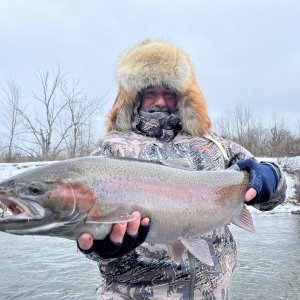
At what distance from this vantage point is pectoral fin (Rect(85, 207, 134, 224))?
2.13m

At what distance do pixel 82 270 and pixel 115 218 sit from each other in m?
6.99

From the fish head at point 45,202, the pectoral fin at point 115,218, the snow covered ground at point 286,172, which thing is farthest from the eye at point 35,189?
the snow covered ground at point 286,172

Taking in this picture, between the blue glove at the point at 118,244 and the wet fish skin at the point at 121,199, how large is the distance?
0.22 ft

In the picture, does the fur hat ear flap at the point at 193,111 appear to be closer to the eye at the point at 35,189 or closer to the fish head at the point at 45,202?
the fish head at the point at 45,202

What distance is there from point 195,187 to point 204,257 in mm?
392

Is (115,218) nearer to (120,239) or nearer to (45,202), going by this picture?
(120,239)

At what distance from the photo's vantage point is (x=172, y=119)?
10.6 feet

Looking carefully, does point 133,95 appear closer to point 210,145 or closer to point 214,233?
point 210,145

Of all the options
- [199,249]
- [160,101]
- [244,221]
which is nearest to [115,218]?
[199,249]

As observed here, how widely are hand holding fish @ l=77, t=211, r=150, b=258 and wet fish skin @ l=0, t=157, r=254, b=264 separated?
0.04m

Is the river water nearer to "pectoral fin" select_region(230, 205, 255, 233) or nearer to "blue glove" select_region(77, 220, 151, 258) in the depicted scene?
"pectoral fin" select_region(230, 205, 255, 233)

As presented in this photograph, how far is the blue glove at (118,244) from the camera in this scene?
2.26 meters

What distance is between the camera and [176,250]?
248 centimetres

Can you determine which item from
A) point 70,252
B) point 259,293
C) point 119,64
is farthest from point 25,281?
point 119,64
